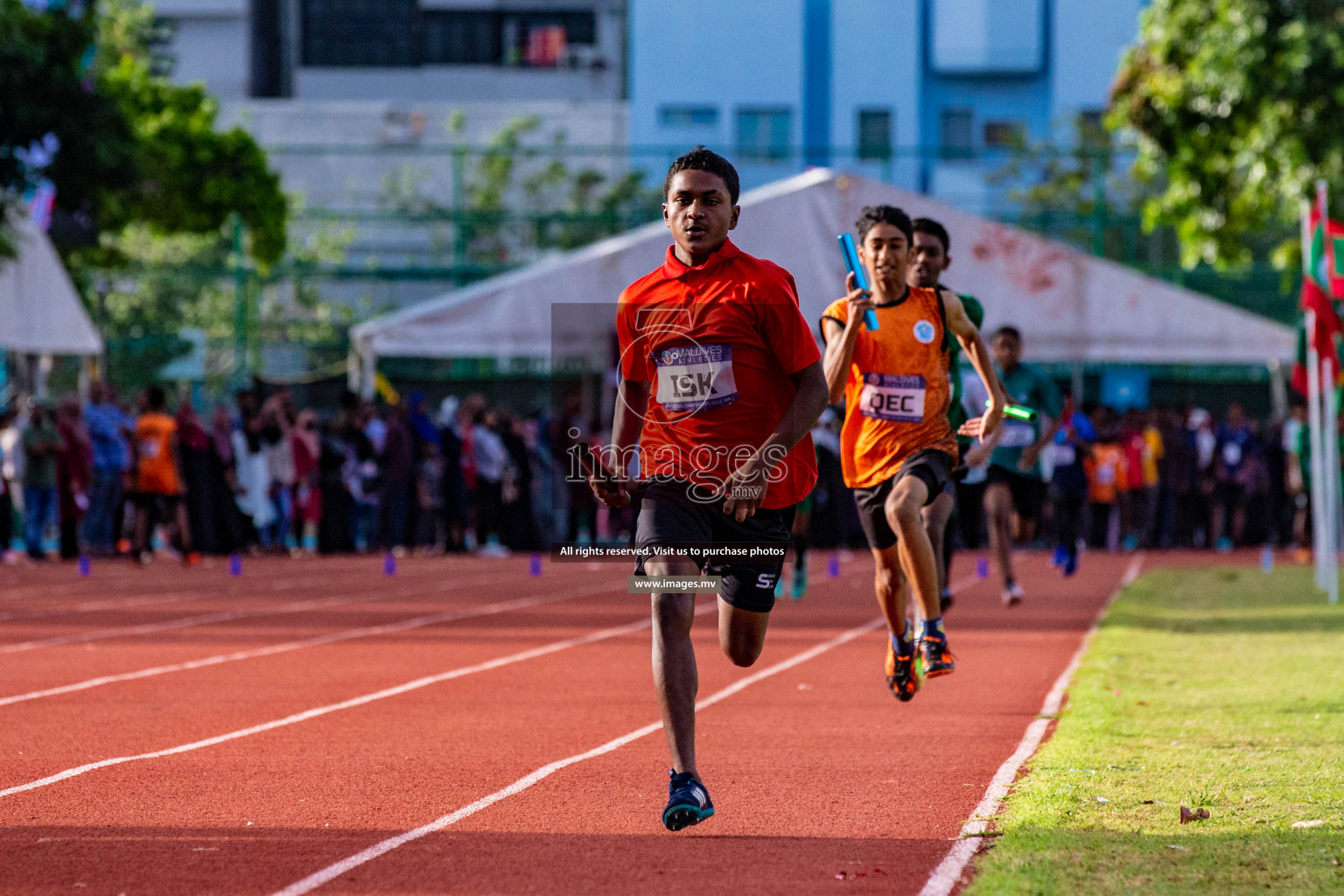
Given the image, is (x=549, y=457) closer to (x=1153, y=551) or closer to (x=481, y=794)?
(x=1153, y=551)

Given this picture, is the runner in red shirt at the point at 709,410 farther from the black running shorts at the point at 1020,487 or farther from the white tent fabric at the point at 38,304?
the white tent fabric at the point at 38,304

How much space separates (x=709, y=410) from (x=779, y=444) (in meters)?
0.24

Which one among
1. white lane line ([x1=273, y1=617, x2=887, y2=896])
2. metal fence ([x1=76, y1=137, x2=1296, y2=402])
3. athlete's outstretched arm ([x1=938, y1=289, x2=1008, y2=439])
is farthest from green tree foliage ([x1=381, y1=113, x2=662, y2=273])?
athlete's outstretched arm ([x1=938, y1=289, x2=1008, y2=439])

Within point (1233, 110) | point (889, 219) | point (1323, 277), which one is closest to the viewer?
point (889, 219)

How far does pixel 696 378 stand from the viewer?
552 centimetres

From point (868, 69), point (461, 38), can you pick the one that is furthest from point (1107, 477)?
point (461, 38)

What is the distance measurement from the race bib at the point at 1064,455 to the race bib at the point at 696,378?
44.6ft

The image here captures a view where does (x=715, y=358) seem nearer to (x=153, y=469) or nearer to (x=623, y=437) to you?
(x=623, y=437)

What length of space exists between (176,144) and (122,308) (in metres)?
6.53

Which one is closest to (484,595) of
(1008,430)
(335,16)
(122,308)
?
(1008,430)

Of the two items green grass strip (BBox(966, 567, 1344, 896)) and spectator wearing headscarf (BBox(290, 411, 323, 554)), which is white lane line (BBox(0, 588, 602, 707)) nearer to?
green grass strip (BBox(966, 567, 1344, 896))

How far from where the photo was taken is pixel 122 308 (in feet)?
108

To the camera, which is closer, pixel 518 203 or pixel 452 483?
pixel 452 483

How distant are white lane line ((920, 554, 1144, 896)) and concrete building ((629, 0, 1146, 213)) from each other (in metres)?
38.2
